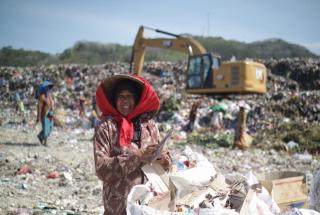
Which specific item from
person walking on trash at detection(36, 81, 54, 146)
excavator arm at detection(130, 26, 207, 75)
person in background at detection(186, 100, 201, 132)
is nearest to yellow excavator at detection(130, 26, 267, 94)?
excavator arm at detection(130, 26, 207, 75)

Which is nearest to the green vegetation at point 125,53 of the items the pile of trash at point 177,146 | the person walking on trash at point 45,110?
the pile of trash at point 177,146

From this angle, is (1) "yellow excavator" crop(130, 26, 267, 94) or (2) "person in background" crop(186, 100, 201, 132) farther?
(2) "person in background" crop(186, 100, 201, 132)

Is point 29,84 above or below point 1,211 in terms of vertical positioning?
above

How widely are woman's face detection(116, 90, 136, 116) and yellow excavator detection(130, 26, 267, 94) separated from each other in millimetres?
8262

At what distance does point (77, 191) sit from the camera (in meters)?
5.25

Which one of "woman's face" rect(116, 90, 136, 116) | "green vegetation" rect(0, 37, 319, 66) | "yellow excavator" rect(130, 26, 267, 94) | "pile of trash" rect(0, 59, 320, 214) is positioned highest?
"green vegetation" rect(0, 37, 319, 66)

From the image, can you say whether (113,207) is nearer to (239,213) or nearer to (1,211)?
(239,213)

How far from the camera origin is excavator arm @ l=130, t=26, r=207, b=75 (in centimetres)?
1202

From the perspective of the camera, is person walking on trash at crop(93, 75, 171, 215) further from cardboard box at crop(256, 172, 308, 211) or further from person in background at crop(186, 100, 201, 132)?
person in background at crop(186, 100, 201, 132)

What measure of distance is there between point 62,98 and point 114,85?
63.6 ft

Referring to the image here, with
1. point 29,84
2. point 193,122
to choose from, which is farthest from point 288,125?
point 29,84

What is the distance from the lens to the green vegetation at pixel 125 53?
151 ft

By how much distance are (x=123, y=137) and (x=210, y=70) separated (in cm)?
925

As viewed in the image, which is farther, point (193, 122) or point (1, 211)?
point (193, 122)
